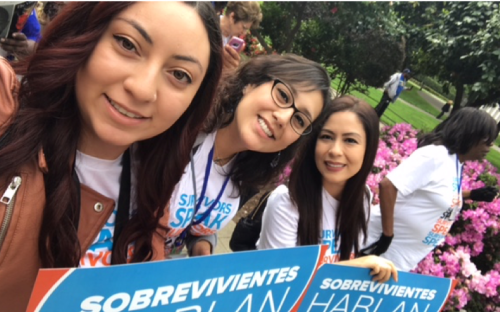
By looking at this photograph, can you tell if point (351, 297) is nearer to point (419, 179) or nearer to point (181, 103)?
point (181, 103)

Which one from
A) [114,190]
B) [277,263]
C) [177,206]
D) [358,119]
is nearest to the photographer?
[114,190]

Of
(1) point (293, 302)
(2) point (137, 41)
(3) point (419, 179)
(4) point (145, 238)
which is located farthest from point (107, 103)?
(3) point (419, 179)

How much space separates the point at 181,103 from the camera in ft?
3.75

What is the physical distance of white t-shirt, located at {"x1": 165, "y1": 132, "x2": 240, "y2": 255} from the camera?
165 cm

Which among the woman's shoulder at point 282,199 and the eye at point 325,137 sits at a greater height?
the eye at point 325,137

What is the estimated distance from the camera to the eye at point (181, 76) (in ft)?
3.63

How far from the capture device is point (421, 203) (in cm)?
285

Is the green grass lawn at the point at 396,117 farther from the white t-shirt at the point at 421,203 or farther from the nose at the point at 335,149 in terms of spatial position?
the nose at the point at 335,149

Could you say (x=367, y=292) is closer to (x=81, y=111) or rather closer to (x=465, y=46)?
(x=81, y=111)

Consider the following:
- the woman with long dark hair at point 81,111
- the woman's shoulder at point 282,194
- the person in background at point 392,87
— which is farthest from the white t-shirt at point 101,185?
the person in background at point 392,87

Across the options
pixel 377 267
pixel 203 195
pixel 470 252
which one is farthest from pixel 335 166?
pixel 470 252

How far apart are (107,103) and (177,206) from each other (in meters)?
0.67

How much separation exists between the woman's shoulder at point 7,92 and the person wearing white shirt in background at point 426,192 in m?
2.37

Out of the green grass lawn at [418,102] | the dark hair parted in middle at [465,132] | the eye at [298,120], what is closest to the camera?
the eye at [298,120]
